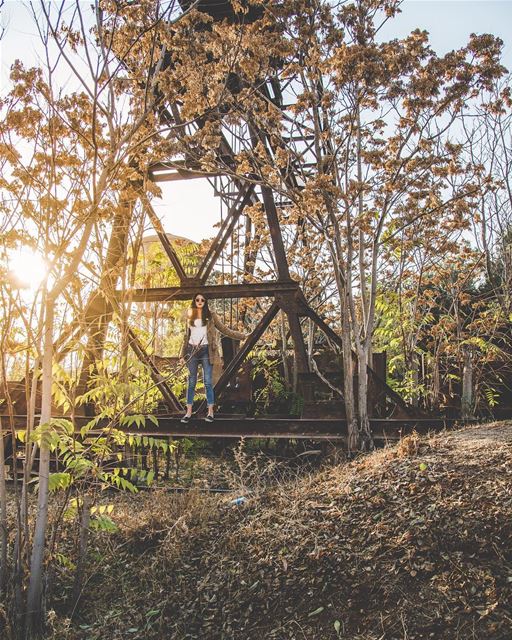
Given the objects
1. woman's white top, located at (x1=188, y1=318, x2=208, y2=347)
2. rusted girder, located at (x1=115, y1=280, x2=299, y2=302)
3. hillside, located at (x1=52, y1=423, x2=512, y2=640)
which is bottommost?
hillside, located at (x1=52, y1=423, x2=512, y2=640)

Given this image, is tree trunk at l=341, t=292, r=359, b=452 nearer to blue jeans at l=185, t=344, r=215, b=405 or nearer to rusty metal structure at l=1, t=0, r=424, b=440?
rusty metal structure at l=1, t=0, r=424, b=440

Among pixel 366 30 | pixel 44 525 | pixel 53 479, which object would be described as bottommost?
pixel 44 525

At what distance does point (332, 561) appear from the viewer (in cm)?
420

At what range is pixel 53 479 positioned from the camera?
415 centimetres

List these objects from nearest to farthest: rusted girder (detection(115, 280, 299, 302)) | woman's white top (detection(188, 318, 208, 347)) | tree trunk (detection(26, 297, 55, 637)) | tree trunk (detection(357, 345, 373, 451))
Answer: tree trunk (detection(26, 297, 55, 637))
tree trunk (detection(357, 345, 373, 451))
woman's white top (detection(188, 318, 208, 347))
rusted girder (detection(115, 280, 299, 302))

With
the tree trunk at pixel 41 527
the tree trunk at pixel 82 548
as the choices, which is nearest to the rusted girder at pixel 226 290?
the tree trunk at pixel 82 548

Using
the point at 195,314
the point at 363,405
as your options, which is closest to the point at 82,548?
the point at 195,314

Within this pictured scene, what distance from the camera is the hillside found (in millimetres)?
3535

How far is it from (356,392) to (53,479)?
5603 millimetres

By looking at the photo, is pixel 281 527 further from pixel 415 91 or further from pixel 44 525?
pixel 415 91

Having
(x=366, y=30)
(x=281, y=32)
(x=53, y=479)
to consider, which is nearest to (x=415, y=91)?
(x=366, y=30)

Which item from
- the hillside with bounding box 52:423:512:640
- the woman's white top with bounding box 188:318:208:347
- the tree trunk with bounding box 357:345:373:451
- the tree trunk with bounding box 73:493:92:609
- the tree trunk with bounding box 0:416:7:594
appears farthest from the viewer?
the woman's white top with bounding box 188:318:208:347

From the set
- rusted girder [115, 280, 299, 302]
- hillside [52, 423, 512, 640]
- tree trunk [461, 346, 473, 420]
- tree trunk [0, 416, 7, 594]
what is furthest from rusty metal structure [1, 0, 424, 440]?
tree trunk [0, 416, 7, 594]

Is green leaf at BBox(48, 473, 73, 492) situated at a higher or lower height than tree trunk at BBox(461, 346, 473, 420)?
lower
